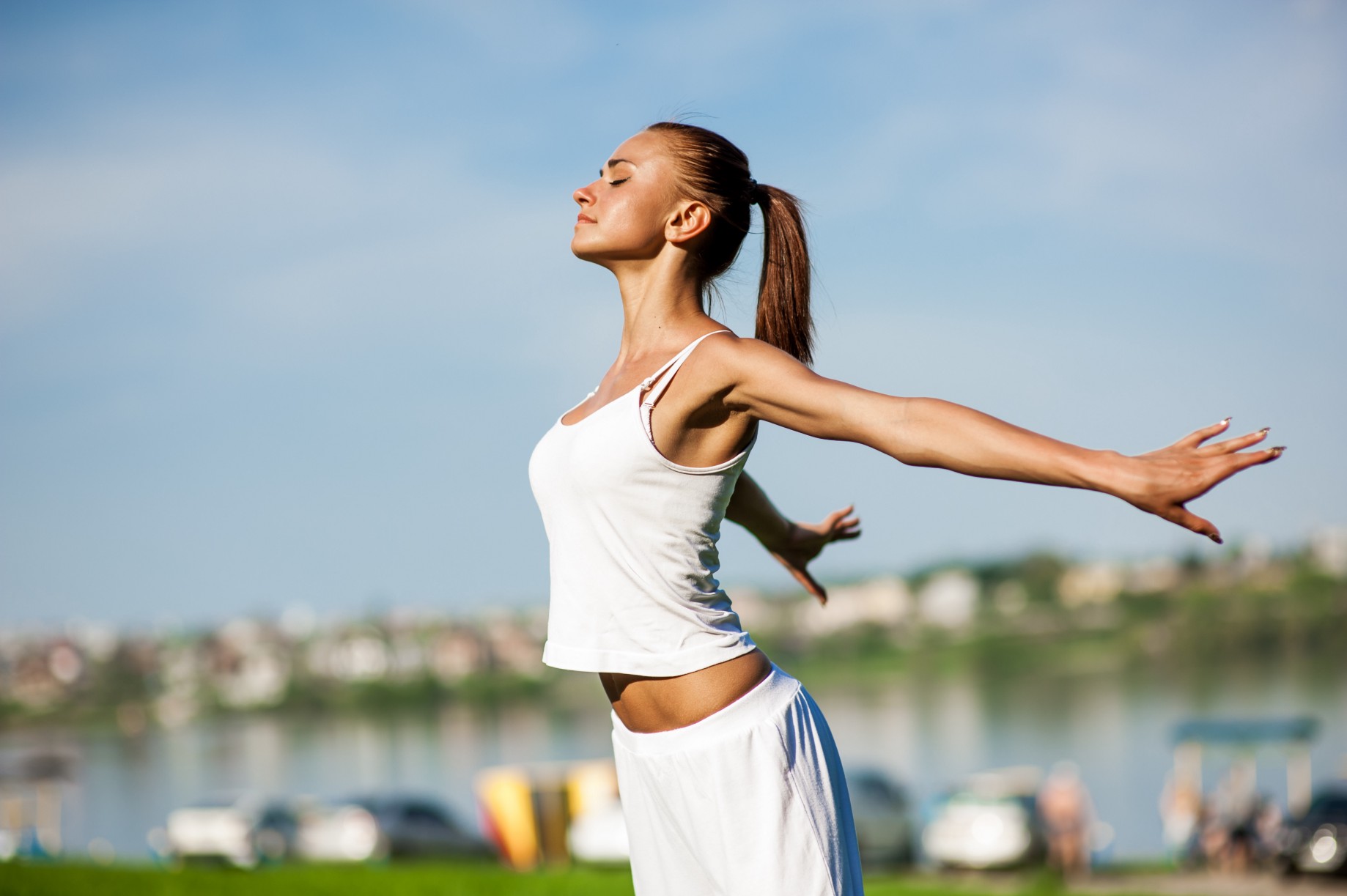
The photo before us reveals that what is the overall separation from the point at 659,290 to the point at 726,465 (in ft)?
1.33

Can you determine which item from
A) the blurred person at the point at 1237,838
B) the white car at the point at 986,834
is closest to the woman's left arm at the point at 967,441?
the blurred person at the point at 1237,838

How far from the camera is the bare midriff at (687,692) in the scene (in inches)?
87.7

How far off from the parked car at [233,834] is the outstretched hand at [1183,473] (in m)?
24.4

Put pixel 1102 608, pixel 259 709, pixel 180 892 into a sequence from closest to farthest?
pixel 180 892
pixel 1102 608
pixel 259 709

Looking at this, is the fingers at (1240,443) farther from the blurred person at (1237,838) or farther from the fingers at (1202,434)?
the blurred person at (1237,838)

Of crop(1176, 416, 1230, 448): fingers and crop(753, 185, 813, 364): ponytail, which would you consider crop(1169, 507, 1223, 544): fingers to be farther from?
crop(753, 185, 813, 364): ponytail

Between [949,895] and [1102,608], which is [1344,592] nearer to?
[1102,608]

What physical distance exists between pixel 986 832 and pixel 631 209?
741 inches

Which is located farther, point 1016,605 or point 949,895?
point 1016,605

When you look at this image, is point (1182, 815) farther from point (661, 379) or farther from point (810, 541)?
point (661, 379)

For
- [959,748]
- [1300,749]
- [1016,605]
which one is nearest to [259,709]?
[1016,605]

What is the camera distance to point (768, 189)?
2.60 metres

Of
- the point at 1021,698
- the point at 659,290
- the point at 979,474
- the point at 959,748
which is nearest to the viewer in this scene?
the point at 979,474

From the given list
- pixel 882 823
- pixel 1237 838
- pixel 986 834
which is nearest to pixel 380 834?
pixel 882 823
